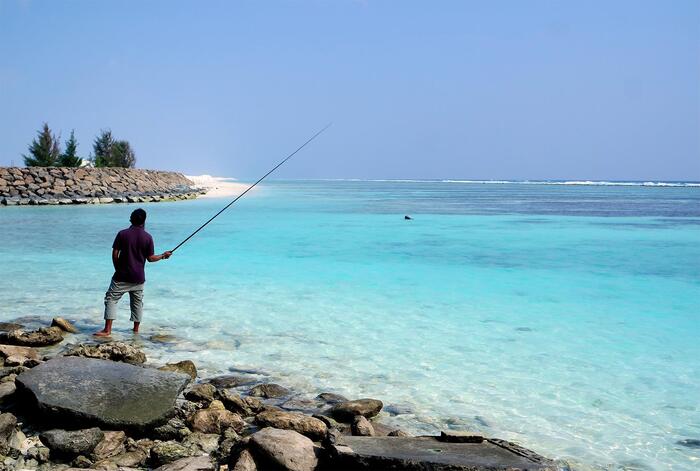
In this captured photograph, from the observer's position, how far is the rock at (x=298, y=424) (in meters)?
4.27

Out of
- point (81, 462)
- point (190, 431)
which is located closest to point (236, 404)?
point (190, 431)

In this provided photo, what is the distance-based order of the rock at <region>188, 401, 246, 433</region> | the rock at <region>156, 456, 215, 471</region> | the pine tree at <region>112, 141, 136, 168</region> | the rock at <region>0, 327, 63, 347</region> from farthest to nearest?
the pine tree at <region>112, 141, 136, 168</region> < the rock at <region>0, 327, 63, 347</region> < the rock at <region>188, 401, 246, 433</region> < the rock at <region>156, 456, 215, 471</region>

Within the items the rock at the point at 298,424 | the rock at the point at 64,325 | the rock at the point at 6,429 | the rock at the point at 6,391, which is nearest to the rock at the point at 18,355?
the rock at the point at 6,391

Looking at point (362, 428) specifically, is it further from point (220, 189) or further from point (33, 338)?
point (220, 189)

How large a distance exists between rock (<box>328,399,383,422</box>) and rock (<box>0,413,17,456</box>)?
7.04 feet

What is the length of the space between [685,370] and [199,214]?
2377 centimetres

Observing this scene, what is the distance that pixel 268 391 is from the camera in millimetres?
5355

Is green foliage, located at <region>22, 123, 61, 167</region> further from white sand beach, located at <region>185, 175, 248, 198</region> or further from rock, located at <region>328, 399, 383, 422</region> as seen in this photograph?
rock, located at <region>328, 399, 383, 422</region>

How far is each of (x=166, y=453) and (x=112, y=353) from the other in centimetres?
218

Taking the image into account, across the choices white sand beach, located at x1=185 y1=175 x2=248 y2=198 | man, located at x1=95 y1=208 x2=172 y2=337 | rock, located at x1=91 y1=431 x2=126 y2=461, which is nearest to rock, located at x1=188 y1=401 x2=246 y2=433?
rock, located at x1=91 y1=431 x2=126 y2=461

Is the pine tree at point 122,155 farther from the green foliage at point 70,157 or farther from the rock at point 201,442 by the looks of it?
the rock at point 201,442

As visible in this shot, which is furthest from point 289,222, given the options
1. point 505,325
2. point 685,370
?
point 685,370

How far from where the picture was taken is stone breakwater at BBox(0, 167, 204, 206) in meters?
31.8

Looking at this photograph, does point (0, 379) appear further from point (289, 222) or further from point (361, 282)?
point (289, 222)
